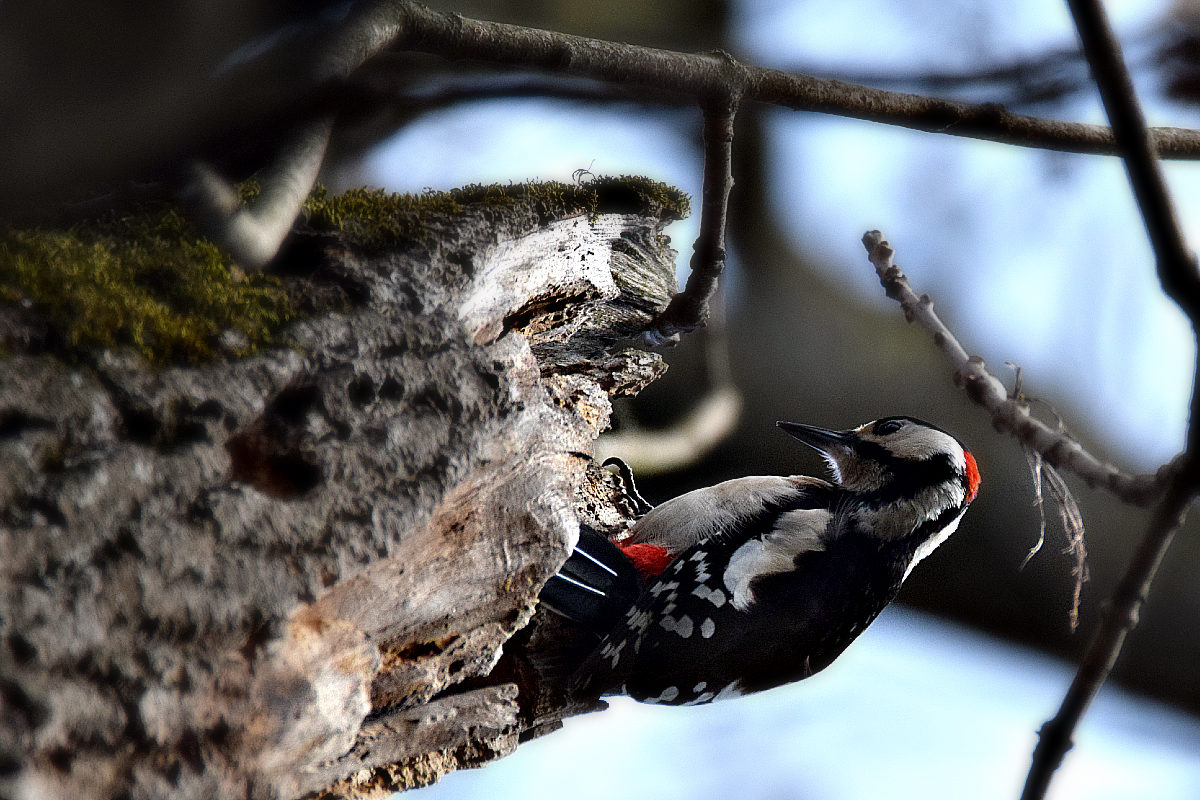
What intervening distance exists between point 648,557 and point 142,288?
120 centimetres

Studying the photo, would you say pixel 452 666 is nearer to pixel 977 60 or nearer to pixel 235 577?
pixel 235 577

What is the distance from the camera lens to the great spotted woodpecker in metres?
1.59

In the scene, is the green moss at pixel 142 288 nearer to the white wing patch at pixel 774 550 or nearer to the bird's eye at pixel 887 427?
the white wing patch at pixel 774 550

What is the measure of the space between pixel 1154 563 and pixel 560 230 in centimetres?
95

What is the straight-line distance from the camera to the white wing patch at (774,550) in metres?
1.69

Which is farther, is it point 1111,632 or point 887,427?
point 887,427

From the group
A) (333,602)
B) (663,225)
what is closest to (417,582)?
(333,602)

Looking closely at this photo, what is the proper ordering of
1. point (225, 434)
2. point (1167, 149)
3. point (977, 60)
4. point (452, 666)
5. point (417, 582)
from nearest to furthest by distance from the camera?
point (225, 434) < point (417, 582) < point (452, 666) < point (1167, 149) < point (977, 60)

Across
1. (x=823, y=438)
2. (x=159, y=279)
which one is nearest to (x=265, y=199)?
(x=159, y=279)

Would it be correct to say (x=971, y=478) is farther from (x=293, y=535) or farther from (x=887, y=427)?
(x=293, y=535)

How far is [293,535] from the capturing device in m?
0.84

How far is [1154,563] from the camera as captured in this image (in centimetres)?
71

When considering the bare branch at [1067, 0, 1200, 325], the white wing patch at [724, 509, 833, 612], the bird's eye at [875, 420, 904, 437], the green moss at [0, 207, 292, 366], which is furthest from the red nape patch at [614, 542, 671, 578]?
the bare branch at [1067, 0, 1200, 325]

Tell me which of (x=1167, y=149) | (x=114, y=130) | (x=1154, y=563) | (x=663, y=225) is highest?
(x=1167, y=149)
